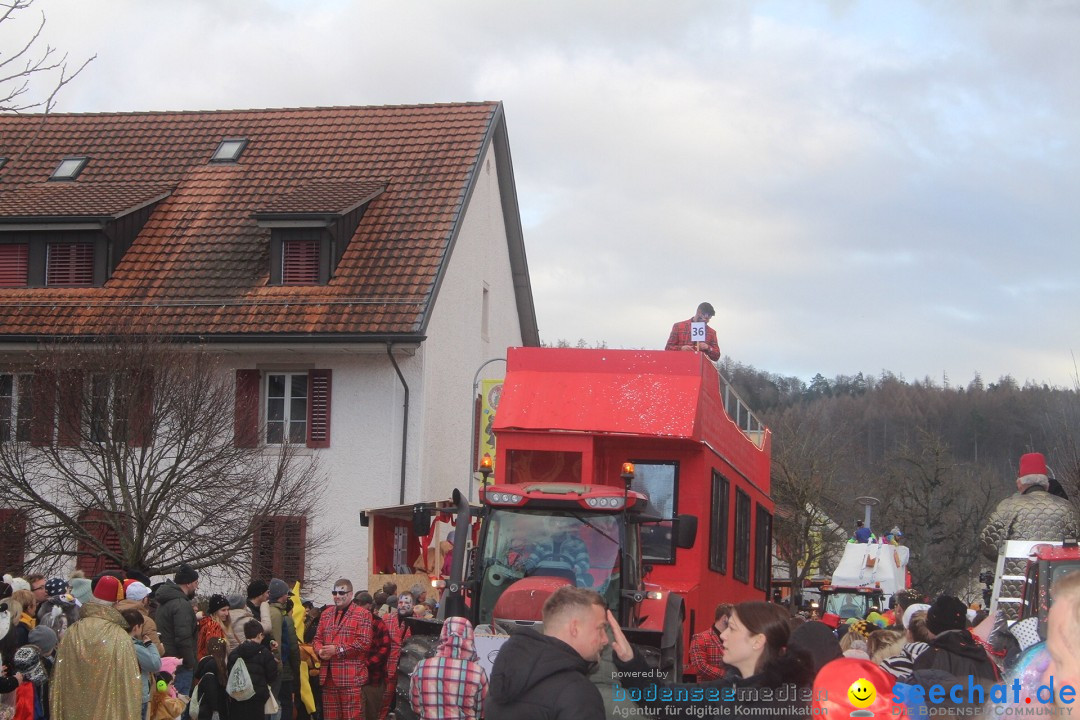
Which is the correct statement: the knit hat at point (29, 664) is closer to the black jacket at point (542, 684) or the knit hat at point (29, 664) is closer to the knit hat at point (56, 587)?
the knit hat at point (56, 587)

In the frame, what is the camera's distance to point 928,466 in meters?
52.1

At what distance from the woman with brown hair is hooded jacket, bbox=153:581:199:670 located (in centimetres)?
779

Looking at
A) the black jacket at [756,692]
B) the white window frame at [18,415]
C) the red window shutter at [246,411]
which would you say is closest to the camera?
the black jacket at [756,692]

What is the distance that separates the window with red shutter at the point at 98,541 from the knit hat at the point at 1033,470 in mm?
13260

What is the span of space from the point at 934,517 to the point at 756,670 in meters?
47.8

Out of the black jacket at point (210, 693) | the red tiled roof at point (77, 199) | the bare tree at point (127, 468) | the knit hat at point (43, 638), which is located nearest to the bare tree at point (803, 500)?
the red tiled roof at point (77, 199)

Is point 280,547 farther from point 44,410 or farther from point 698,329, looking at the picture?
point 698,329

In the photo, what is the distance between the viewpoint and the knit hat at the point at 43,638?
32.1 ft

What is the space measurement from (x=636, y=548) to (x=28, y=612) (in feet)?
16.6

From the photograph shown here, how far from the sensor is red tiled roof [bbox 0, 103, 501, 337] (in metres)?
24.8

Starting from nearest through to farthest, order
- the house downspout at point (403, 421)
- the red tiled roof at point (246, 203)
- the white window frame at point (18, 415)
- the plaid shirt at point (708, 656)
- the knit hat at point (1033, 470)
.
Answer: the plaid shirt at point (708, 656), the knit hat at point (1033, 470), the white window frame at point (18, 415), the house downspout at point (403, 421), the red tiled roof at point (246, 203)

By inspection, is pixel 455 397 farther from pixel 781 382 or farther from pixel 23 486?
pixel 781 382

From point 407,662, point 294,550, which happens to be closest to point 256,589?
point 407,662

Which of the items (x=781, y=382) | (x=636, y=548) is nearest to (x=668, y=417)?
(x=636, y=548)
